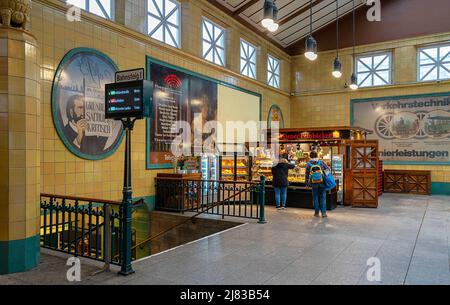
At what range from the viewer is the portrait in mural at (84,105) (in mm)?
6852

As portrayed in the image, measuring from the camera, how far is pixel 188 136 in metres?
10.2

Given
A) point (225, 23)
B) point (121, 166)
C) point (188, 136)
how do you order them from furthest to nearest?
1. point (225, 23)
2. point (188, 136)
3. point (121, 166)

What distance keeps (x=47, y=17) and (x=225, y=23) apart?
6.66 metres

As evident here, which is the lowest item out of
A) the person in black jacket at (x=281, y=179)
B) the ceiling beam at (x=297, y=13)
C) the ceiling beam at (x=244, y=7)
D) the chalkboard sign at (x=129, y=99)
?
the person in black jacket at (x=281, y=179)

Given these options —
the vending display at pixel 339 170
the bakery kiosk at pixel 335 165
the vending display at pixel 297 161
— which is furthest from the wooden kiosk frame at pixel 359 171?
the vending display at pixel 297 161

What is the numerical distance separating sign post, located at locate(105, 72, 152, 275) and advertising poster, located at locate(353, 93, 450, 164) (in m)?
13.1

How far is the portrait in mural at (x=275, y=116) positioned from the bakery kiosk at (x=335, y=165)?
2798mm

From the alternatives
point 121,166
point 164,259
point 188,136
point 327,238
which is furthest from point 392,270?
point 188,136

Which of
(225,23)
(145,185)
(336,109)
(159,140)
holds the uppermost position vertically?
(225,23)

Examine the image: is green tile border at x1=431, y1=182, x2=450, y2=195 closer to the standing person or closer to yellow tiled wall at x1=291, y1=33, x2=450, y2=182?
yellow tiled wall at x1=291, y1=33, x2=450, y2=182

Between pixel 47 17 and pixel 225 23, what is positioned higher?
pixel 225 23

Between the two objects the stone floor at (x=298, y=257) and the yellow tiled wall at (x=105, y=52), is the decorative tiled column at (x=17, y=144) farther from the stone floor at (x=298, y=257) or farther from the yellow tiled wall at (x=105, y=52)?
the yellow tiled wall at (x=105, y=52)

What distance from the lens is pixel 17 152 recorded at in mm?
4500
